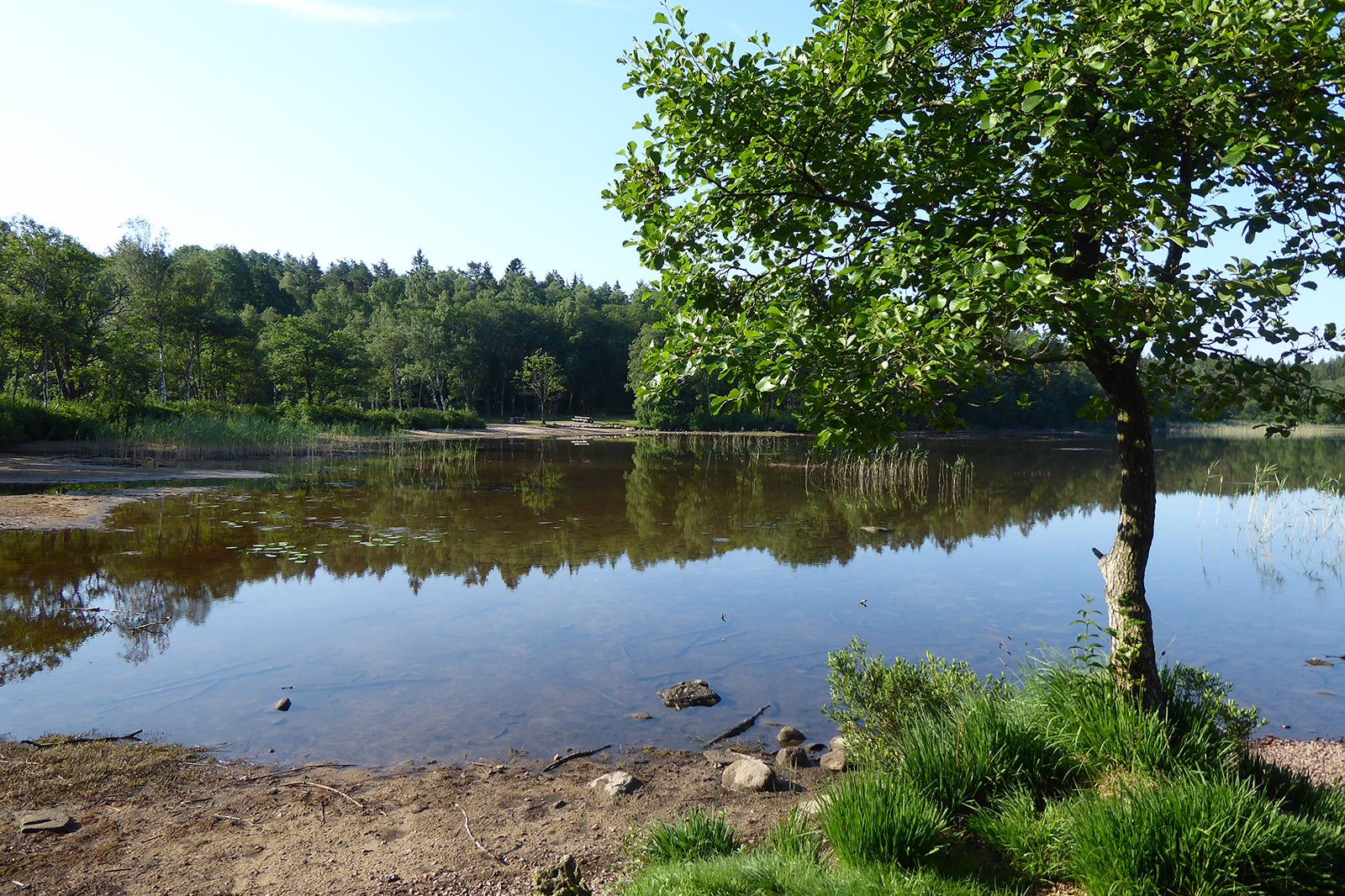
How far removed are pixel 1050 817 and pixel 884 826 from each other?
88cm

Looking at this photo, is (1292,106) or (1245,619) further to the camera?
(1245,619)

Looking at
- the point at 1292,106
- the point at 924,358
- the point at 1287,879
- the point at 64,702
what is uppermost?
the point at 1292,106

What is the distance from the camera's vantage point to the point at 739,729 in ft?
24.9

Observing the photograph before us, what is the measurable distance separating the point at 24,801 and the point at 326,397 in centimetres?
6076

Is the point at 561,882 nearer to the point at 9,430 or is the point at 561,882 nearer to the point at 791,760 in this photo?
the point at 791,760

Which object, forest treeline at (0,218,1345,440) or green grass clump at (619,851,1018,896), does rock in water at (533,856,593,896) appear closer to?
green grass clump at (619,851,1018,896)

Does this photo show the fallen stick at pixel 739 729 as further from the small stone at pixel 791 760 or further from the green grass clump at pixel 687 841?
the green grass clump at pixel 687 841

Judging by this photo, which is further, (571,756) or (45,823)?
(571,756)

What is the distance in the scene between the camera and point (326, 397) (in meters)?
61.9

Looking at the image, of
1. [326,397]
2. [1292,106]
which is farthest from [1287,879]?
[326,397]

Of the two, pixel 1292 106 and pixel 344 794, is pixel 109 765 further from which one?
pixel 1292 106

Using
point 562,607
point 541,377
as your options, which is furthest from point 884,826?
point 541,377

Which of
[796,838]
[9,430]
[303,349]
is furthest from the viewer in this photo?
[303,349]

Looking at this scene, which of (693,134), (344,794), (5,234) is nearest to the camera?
(693,134)
